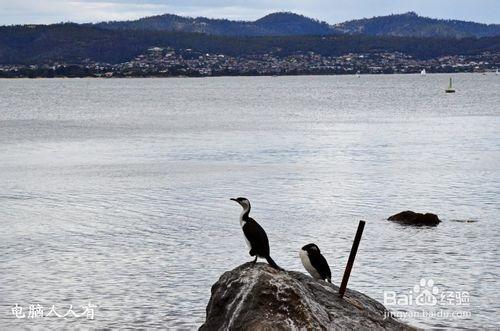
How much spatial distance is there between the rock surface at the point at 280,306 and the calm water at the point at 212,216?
5.87 m

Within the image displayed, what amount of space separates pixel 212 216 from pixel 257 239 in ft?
67.8

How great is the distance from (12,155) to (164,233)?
3927cm

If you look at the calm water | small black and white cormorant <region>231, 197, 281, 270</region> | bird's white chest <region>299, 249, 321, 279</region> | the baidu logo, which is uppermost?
small black and white cormorant <region>231, 197, 281, 270</region>

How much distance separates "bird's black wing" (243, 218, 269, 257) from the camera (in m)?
16.4

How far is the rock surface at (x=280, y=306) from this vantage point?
13.9 m

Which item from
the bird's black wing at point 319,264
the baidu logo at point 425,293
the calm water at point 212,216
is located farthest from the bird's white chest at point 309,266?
the baidu logo at point 425,293

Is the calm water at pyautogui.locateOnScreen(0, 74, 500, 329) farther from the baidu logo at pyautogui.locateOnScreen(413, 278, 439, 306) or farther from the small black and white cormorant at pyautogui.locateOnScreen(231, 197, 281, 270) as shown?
the small black and white cormorant at pyautogui.locateOnScreen(231, 197, 281, 270)

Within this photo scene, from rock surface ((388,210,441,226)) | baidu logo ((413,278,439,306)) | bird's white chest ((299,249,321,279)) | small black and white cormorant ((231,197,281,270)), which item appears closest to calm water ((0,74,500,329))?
baidu logo ((413,278,439,306))

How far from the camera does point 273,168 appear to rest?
56719 millimetres

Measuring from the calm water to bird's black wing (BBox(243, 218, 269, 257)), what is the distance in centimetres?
510

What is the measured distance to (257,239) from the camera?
647 inches

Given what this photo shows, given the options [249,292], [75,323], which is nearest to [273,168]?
[75,323]

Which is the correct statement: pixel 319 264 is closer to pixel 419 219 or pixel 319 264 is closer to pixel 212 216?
pixel 419 219

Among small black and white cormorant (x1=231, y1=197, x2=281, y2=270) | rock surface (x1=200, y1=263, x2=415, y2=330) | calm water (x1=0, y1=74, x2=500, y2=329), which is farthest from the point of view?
calm water (x1=0, y1=74, x2=500, y2=329)
